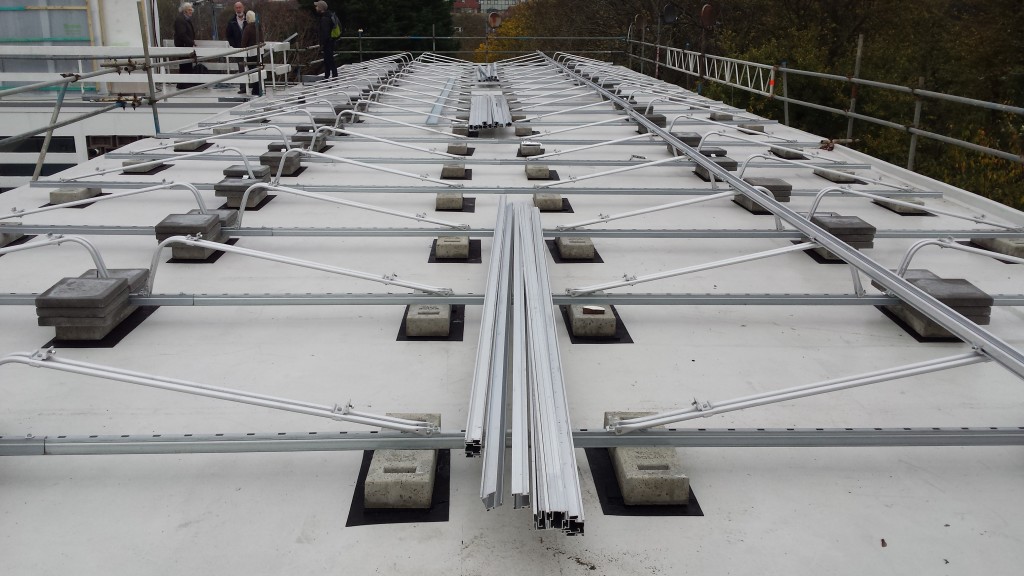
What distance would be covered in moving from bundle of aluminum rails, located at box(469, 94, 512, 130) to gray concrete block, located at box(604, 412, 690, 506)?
22.8ft

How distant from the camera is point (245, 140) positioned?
955 cm

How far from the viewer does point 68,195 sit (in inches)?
256

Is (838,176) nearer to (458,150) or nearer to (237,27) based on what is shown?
(458,150)

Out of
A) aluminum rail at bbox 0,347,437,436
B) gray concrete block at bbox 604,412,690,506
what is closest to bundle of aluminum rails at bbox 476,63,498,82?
aluminum rail at bbox 0,347,437,436

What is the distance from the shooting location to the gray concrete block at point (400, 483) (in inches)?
107

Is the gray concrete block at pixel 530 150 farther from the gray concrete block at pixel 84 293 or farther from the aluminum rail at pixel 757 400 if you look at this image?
the aluminum rail at pixel 757 400

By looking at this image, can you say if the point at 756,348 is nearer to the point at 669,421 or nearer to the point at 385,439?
Answer: the point at 669,421

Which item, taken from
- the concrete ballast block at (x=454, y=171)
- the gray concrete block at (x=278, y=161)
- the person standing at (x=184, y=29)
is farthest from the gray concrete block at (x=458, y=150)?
the person standing at (x=184, y=29)

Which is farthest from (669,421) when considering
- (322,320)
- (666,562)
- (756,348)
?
(322,320)

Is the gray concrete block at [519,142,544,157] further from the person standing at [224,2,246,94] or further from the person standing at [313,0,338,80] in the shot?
the person standing at [224,2,246,94]

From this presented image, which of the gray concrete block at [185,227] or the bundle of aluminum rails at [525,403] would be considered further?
the gray concrete block at [185,227]

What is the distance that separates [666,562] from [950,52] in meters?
23.6

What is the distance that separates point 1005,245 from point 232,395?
16.7 ft

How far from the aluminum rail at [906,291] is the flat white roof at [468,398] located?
31 millimetres
